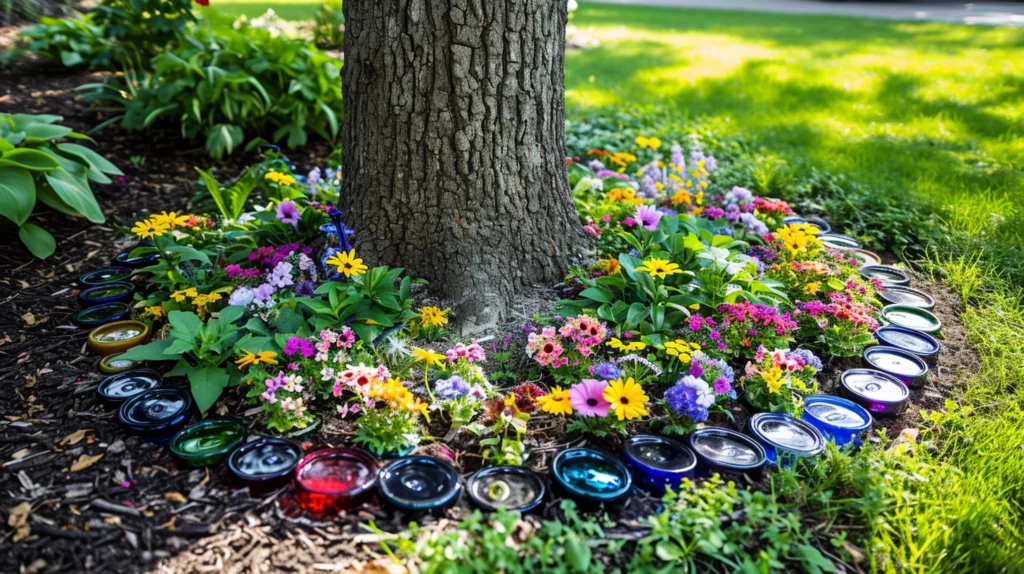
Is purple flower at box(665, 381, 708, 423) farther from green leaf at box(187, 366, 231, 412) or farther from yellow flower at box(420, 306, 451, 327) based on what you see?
green leaf at box(187, 366, 231, 412)

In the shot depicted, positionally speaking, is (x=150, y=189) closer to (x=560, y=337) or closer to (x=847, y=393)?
(x=560, y=337)

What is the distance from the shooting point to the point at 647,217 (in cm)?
319

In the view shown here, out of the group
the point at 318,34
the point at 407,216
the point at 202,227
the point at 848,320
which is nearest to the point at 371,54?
the point at 407,216

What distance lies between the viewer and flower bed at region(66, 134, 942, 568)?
223 cm

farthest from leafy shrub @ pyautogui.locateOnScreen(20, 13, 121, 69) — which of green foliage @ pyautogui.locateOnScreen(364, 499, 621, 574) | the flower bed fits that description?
green foliage @ pyautogui.locateOnScreen(364, 499, 621, 574)

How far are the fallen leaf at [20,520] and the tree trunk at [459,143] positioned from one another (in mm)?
1428

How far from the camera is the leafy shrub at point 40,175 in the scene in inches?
123

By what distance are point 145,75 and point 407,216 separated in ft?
10.9

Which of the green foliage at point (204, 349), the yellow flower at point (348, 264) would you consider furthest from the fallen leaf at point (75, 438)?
the yellow flower at point (348, 264)

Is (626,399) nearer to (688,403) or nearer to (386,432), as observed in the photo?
(688,403)

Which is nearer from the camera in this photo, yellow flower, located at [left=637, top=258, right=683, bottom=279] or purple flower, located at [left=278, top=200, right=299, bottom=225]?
yellow flower, located at [left=637, top=258, right=683, bottom=279]

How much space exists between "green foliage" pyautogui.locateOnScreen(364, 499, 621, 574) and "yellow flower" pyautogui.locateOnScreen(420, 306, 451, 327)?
34.7 inches

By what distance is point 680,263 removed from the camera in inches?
113

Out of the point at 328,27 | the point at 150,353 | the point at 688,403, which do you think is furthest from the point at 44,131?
the point at 328,27
